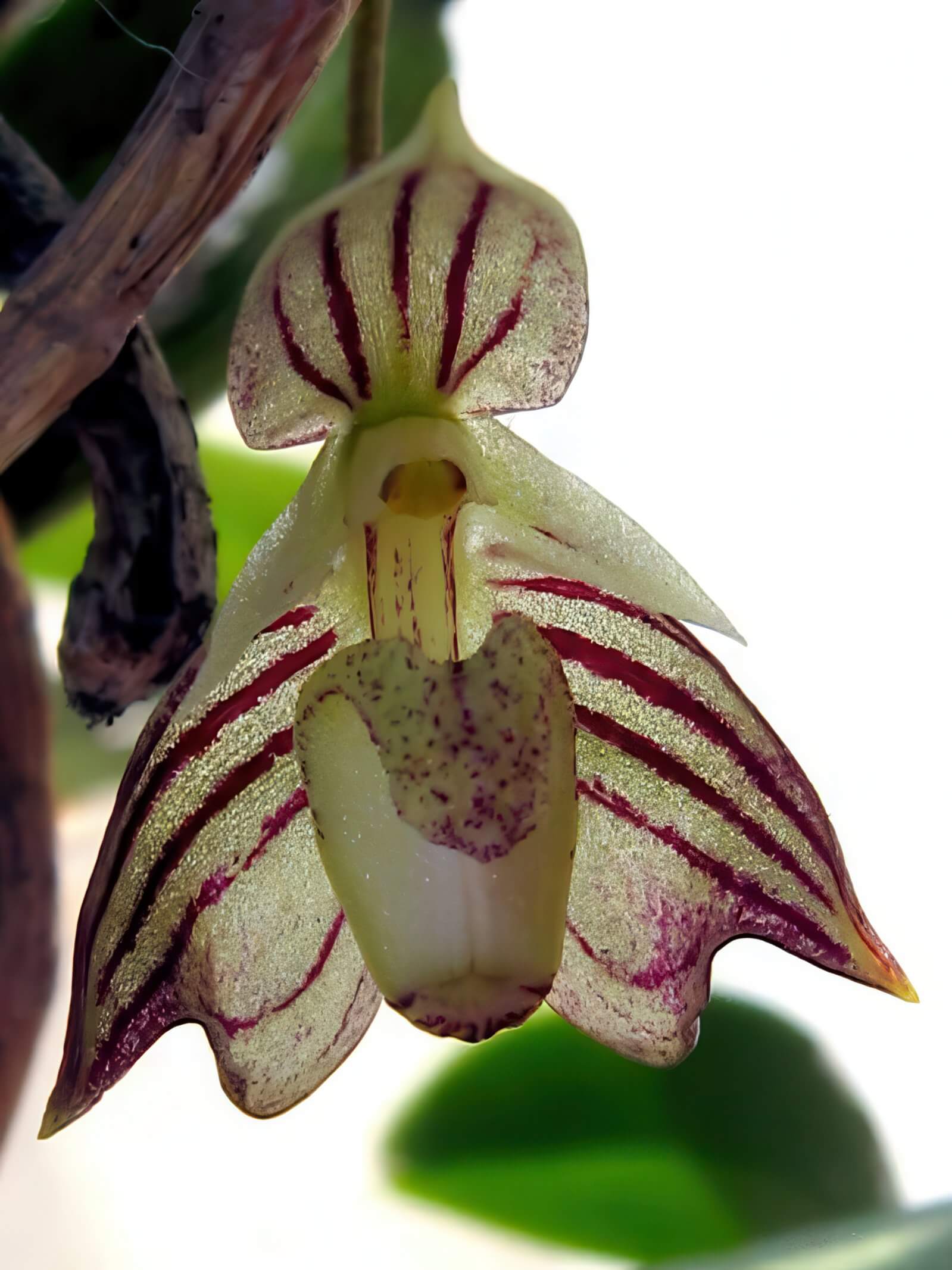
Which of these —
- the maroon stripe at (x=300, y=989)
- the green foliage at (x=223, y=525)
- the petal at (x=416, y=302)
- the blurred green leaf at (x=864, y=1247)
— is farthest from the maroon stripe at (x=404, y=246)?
the blurred green leaf at (x=864, y=1247)

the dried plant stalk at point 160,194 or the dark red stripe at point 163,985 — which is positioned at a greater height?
the dried plant stalk at point 160,194

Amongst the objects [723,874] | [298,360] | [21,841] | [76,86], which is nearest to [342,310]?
[298,360]

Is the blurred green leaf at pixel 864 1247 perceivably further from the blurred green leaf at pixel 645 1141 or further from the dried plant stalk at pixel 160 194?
the dried plant stalk at pixel 160 194

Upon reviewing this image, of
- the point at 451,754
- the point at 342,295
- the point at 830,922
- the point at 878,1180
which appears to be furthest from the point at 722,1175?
the point at 342,295

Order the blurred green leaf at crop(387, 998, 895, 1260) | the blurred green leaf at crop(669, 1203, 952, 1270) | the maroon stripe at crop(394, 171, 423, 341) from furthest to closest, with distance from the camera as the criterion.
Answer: the blurred green leaf at crop(387, 998, 895, 1260) < the blurred green leaf at crop(669, 1203, 952, 1270) < the maroon stripe at crop(394, 171, 423, 341)

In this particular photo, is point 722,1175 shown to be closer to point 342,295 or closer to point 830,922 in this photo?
point 830,922

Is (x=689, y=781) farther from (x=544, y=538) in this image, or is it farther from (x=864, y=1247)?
(x=864, y=1247)

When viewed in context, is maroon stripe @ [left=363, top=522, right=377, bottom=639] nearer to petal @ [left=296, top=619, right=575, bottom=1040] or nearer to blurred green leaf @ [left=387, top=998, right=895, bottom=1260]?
petal @ [left=296, top=619, right=575, bottom=1040]

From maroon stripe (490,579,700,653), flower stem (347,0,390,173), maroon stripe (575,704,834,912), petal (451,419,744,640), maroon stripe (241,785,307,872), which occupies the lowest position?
maroon stripe (241,785,307,872)

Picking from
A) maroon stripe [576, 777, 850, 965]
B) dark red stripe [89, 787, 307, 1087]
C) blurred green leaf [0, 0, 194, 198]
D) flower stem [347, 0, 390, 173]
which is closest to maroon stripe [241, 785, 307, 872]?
dark red stripe [89, 787, 307, 1087]
